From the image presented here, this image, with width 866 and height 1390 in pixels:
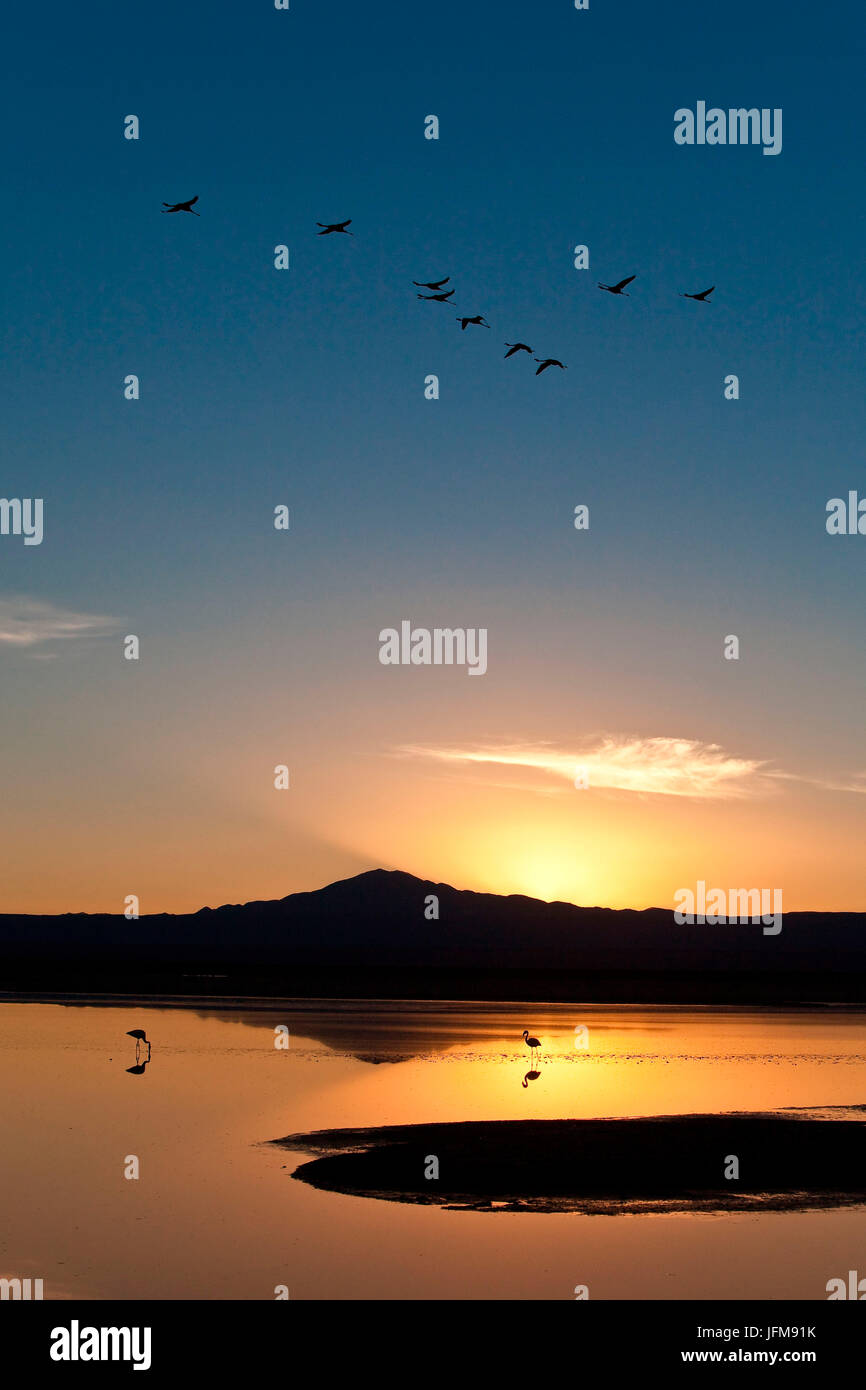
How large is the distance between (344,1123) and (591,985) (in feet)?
267

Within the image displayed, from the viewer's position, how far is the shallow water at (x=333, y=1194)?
1880cm

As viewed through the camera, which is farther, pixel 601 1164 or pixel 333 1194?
pixel 601 1164

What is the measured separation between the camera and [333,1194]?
2369cm

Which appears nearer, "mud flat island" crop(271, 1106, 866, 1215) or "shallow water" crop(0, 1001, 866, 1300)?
"shallow water" crop(0, 1001, 866, 1300)

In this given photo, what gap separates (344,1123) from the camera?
3003cm

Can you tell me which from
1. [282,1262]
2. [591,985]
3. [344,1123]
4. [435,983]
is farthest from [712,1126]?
[591,985]

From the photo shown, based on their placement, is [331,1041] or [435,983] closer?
[331,1041]

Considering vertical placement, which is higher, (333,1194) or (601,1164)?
(601,1164)

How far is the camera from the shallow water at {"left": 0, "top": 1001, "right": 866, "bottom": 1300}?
18797 mm

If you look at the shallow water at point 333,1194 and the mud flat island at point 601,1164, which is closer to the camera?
the shallow water at point 333,1194
